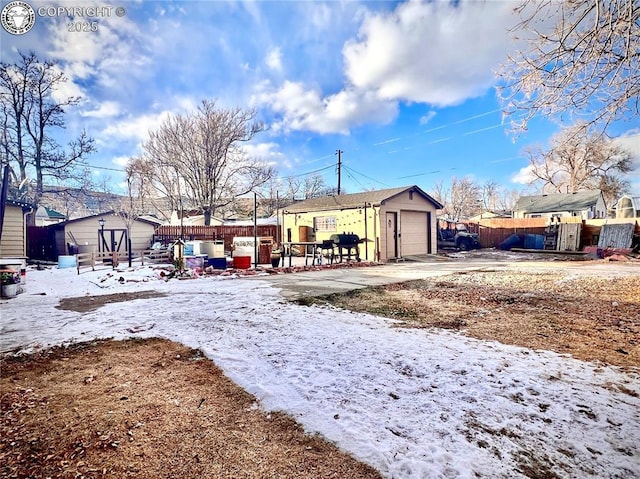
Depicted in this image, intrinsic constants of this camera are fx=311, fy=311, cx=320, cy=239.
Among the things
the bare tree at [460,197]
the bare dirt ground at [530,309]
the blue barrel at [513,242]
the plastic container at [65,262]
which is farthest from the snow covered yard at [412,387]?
the bare tree at [460,197]

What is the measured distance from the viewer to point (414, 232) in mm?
15805

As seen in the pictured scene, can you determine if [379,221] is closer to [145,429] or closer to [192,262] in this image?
[192,262]

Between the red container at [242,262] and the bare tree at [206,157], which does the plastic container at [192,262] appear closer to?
the red container at [242,262]

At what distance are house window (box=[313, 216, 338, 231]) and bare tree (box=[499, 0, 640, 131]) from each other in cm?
1165

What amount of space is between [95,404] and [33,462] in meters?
0.62

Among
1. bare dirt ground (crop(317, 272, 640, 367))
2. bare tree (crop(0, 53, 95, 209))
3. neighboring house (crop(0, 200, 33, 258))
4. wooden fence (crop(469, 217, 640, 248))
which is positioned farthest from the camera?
wooden fence (crop(469, 217, 640, 248))

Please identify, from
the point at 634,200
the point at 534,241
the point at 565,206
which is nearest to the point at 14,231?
the point at 534,241

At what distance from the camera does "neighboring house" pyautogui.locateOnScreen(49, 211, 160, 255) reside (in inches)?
645

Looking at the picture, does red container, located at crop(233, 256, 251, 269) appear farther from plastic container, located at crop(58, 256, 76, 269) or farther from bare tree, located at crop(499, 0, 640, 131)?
bare tree, located at crop(499, 0, 640, 131)

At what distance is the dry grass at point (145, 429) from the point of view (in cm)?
166

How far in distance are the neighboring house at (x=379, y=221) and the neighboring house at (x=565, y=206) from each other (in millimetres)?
17767

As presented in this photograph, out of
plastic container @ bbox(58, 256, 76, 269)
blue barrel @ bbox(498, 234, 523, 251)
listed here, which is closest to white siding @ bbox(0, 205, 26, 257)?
plastic container @ bbox(58, 256, 76, 269)

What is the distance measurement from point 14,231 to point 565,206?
39003 mm

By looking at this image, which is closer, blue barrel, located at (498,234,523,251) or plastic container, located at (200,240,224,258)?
plastic container, located at (200,240,224,258)
